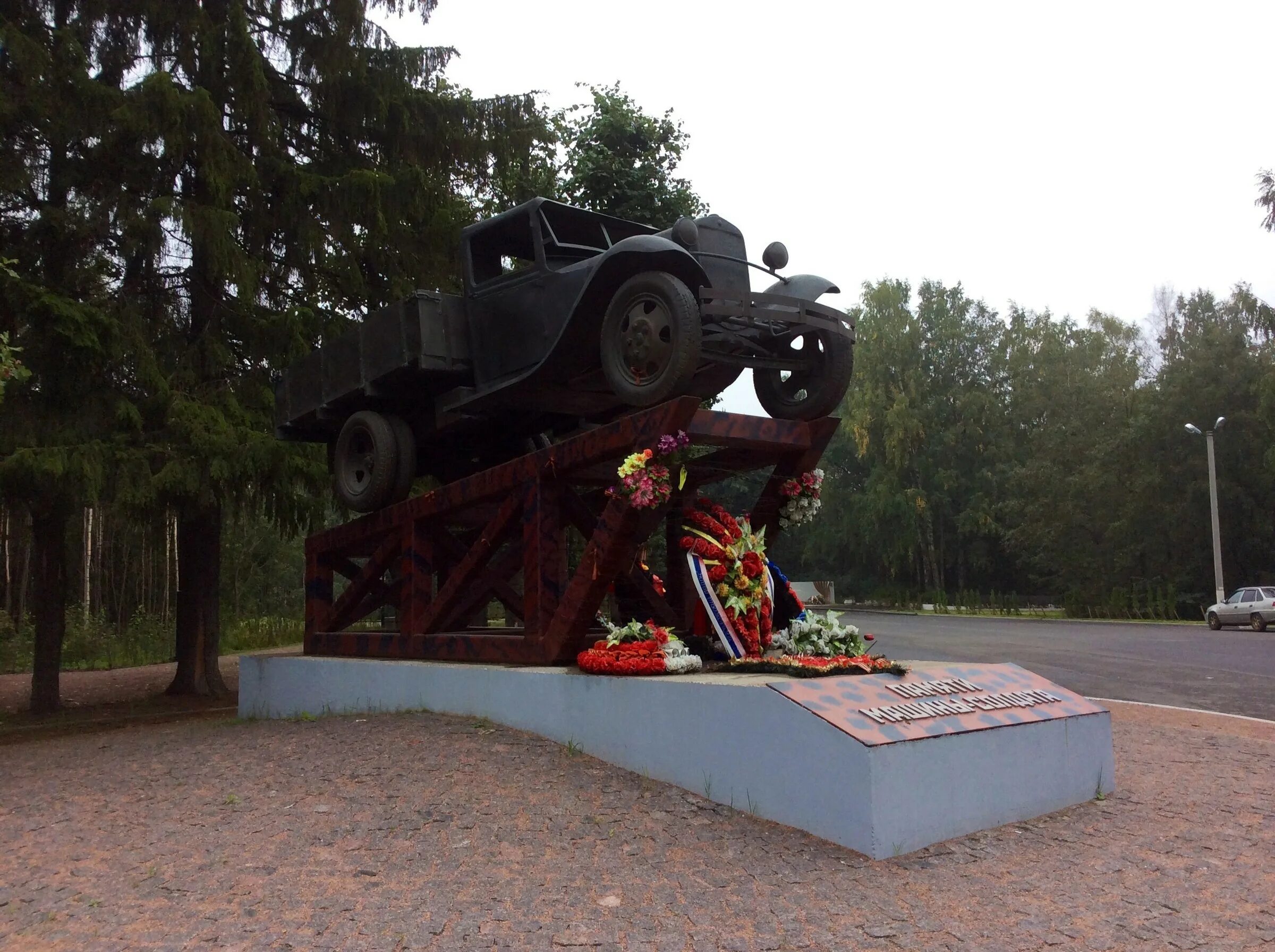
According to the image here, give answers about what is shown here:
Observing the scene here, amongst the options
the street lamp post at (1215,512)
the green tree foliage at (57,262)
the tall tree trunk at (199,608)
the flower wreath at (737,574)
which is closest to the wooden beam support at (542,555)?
the flower wreath at (737,574)

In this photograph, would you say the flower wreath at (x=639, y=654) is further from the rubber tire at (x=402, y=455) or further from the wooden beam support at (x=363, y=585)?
the wooden beam support at (x=363, y=585)

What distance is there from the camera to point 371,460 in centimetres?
958

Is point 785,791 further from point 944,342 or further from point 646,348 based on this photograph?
point 944,342

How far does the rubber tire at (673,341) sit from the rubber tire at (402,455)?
294 cm

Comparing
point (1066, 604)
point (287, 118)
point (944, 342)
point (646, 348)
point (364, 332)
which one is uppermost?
point (944, 342)

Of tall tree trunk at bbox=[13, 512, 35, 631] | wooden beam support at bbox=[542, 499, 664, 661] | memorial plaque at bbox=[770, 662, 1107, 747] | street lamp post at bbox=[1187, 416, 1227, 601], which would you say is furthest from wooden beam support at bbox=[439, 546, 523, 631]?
street lamp post at bbox=[1187, 416, 1227, 601]

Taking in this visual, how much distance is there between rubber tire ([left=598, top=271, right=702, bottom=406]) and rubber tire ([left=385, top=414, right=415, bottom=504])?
294cm

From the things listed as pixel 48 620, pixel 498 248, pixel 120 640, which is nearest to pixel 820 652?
pixel 498 248

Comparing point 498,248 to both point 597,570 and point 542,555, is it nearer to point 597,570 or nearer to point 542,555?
point 542,555

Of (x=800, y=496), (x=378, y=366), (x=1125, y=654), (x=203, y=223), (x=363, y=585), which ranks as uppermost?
(x=203, y=223)

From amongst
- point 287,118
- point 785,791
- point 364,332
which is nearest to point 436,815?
point 785,791

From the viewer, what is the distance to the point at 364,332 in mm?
9195

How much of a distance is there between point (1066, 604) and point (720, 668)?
3724 cm

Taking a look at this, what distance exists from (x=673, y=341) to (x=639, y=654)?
6.92 ft
